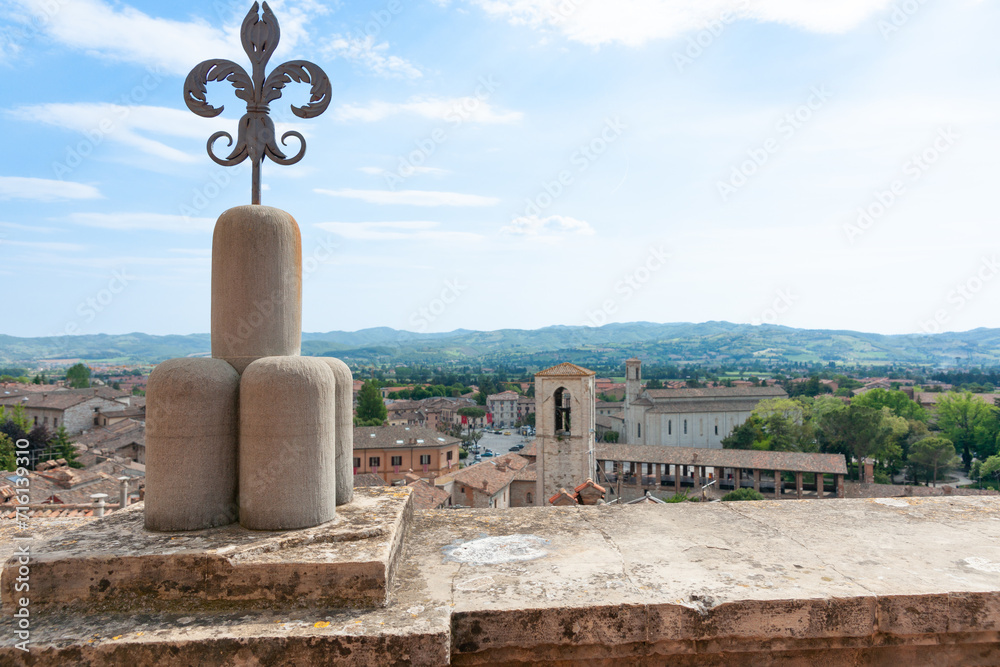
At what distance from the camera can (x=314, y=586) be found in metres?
2.65

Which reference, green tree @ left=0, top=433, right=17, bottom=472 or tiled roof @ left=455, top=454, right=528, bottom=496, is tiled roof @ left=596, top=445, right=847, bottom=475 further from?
green tree @ left=0, top=433, right=17, bottom=472

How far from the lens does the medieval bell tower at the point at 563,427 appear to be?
86.7ft

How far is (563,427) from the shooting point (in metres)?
27.4

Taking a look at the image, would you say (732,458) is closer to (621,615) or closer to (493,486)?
(493,486)

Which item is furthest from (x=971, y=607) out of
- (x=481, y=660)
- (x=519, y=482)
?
(x=519, y=482)

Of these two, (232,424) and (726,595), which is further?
(232,424)

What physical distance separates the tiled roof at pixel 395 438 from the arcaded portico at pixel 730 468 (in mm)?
14343

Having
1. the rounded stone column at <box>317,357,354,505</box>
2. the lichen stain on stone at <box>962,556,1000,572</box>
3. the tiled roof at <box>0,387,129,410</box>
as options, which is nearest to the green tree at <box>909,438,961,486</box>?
the lichen stain on stone at <box>962,556,1000,572</box>

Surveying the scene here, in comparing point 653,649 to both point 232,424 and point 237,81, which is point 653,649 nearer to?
point 232,424

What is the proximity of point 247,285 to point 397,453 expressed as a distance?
4780 centimetres

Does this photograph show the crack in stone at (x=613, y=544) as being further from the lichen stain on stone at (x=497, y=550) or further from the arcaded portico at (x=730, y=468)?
the arcaded portico at (x=730, y=468)

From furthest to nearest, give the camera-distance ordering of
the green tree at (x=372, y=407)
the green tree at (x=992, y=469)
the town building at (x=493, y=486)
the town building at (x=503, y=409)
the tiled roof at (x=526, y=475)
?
1. the town building at (x=503, y=409)
2. the green tree at (x=372, y=407)
3. the green tree at (x=992, y=469)
4. the tiled roof at (x=526, y=475)
5. the town building at (x=493, y=486)

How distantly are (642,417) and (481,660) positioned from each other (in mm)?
66447

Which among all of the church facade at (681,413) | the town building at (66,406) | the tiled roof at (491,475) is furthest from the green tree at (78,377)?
the tiled roof at (491,475)
